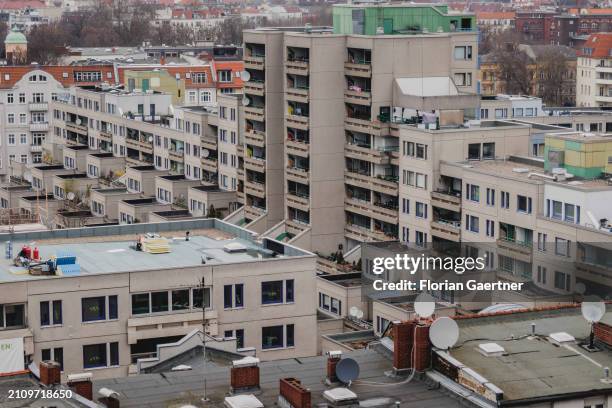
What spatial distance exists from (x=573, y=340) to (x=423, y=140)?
153 ft

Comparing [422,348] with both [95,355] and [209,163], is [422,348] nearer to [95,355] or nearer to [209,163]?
[95,355]

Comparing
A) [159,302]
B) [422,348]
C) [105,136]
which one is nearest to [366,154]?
[159,302]

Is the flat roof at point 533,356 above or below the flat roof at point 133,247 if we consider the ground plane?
above

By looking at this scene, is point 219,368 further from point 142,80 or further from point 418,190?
point 142,80

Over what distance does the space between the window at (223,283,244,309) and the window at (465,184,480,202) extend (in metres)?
26.6

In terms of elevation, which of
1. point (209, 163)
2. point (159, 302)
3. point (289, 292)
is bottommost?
point (209, 163)

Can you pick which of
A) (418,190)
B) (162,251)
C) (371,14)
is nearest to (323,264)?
(418,190)

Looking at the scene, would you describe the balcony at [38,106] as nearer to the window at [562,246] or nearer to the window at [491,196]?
the window at [491,196]

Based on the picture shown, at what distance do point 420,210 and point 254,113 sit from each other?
70.5ft

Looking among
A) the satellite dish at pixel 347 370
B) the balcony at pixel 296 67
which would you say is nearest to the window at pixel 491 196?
the balcony at pixel 296 67

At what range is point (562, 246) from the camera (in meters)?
79.5

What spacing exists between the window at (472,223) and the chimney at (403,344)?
141 ft

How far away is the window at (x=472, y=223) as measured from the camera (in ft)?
291

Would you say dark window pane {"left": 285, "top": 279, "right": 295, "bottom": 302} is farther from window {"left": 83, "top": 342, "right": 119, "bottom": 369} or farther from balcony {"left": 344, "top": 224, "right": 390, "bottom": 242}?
balcony {"left": 344, "top": 224, "right": 390, "bottom": 242}
